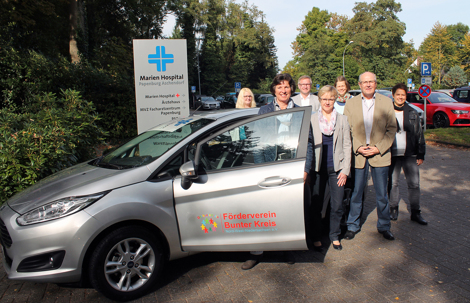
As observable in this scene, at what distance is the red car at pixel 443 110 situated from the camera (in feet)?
49.5

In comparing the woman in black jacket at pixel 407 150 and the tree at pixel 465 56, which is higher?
the tree at pixel 465 56

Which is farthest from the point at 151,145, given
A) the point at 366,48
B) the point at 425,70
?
the point at 366,48

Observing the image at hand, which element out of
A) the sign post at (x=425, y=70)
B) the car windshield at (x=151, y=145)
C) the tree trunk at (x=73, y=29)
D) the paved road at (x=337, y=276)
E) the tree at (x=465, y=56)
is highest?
the tree at (x=465, y=56)

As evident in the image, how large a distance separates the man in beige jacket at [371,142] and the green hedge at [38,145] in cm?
407

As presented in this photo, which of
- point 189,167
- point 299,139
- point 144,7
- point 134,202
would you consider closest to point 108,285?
point 134,202

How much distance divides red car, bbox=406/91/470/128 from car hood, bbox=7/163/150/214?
15.6 meters

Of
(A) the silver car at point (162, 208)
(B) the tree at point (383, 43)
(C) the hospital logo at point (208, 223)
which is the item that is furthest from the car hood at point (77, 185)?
(B) the tree at point (383, 43)

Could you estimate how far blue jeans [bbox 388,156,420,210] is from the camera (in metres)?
5.06

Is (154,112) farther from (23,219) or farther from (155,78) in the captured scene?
(23,219)

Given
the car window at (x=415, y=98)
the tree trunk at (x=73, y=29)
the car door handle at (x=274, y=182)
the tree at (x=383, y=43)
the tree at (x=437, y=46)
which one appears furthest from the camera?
the tree at (x=383, y=43)

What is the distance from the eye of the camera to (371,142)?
4504 mm

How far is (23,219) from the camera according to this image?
10.0 feet

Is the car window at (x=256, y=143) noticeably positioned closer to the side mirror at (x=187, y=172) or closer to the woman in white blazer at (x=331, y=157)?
the side mirror at (x=187, y=172)

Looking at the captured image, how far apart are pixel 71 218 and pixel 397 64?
217 feet
